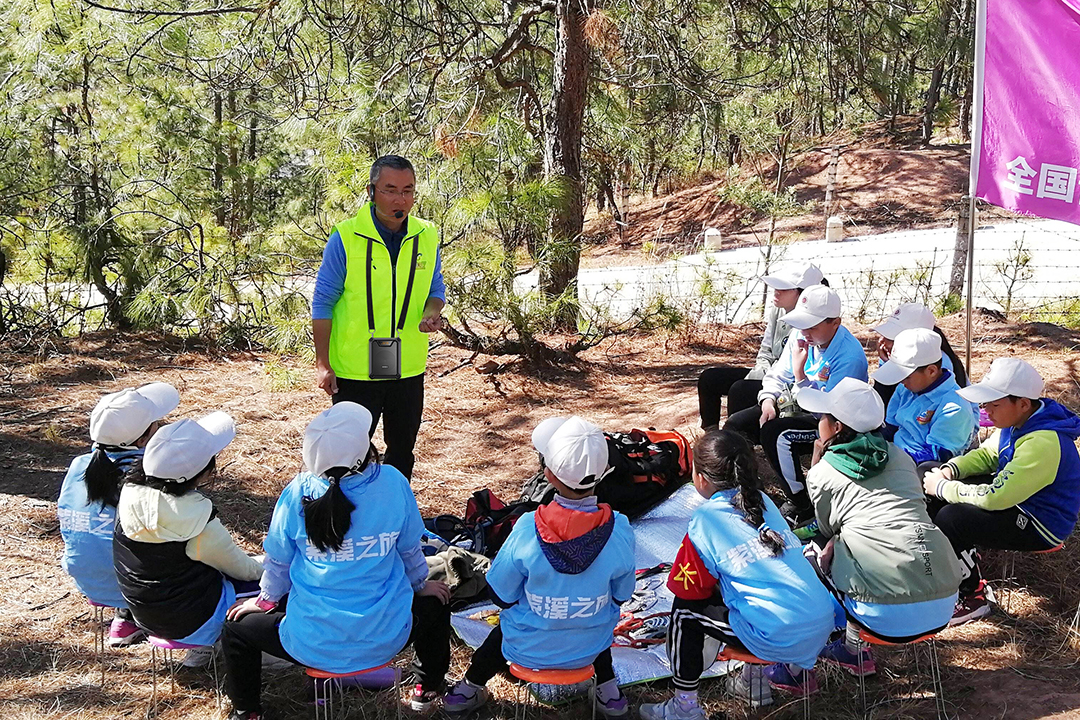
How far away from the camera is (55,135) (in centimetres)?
718

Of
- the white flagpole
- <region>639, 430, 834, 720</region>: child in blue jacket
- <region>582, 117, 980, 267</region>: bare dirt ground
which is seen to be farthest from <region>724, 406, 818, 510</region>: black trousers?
<region>582, 117, 980, 267</region>: bare dirt ground

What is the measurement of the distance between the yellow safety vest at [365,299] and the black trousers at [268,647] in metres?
1.10

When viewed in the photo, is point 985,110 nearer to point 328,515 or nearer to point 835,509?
point 835,509

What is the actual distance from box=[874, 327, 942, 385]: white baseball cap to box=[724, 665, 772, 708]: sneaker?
1146mm

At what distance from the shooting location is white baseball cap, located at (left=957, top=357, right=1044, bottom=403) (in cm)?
288

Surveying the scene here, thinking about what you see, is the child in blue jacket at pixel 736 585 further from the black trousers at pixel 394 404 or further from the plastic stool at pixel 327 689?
the black trousers at pixel 394 404

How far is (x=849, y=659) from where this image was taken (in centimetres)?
278

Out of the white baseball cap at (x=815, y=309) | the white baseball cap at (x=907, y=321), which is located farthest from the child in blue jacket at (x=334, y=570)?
the white baseball cap at (x=907, y=321)

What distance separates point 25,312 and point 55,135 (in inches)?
53.2

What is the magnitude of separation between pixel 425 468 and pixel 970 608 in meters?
2.52

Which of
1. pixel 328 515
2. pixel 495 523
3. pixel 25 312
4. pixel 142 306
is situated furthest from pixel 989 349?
pixel 25 312

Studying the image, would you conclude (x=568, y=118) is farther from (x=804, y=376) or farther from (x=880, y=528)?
(x=880, y=528)

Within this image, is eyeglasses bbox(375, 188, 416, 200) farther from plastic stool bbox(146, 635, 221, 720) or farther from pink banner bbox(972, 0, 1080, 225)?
pink banner bbox(972, 0, 1080, 225)

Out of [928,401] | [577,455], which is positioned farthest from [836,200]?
[577,455]
